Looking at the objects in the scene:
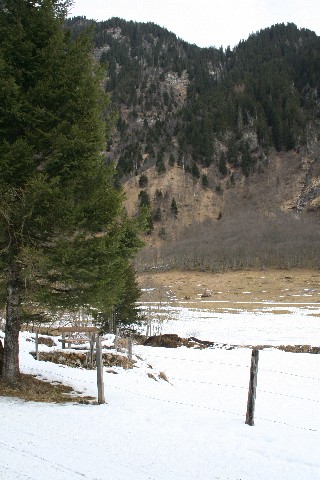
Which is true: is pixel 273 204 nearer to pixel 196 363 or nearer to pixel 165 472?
pixel 196 363

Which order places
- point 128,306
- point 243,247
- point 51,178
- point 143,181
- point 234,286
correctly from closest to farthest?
1. point 51,178
2. point 128,306
3. point 234,286
4. point 243,247
5. point 143,181

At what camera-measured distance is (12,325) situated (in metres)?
9.84

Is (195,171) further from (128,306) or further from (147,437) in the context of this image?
(147,437)

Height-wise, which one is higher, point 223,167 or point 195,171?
point 223,167

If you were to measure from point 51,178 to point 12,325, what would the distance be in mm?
3658

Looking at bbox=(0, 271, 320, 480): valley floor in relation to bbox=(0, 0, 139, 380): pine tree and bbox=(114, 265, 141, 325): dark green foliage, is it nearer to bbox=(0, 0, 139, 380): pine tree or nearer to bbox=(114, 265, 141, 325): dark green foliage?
bbox=(0, 0, 139, 380): pine tree

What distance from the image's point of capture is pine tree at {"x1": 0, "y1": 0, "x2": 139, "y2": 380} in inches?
367

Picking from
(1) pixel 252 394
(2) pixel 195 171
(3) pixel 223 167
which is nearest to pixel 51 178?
(1) pixel 252 394

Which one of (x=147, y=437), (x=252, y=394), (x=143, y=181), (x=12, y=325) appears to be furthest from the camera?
(x=143, y=181)

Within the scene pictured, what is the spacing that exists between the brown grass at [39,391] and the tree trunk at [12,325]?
0.26m

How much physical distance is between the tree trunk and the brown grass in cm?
26

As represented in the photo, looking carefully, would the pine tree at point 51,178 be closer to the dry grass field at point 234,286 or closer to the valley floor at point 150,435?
the valley floor at point 150,435

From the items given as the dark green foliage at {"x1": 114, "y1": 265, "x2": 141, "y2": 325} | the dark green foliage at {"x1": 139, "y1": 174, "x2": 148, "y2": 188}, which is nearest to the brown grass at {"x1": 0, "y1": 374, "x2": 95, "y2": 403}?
the dark green foliage at {"x1": 114, "y1": 265, "x2": 141, "y2": 325}

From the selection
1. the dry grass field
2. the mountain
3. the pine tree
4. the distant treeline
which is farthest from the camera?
the mountain
